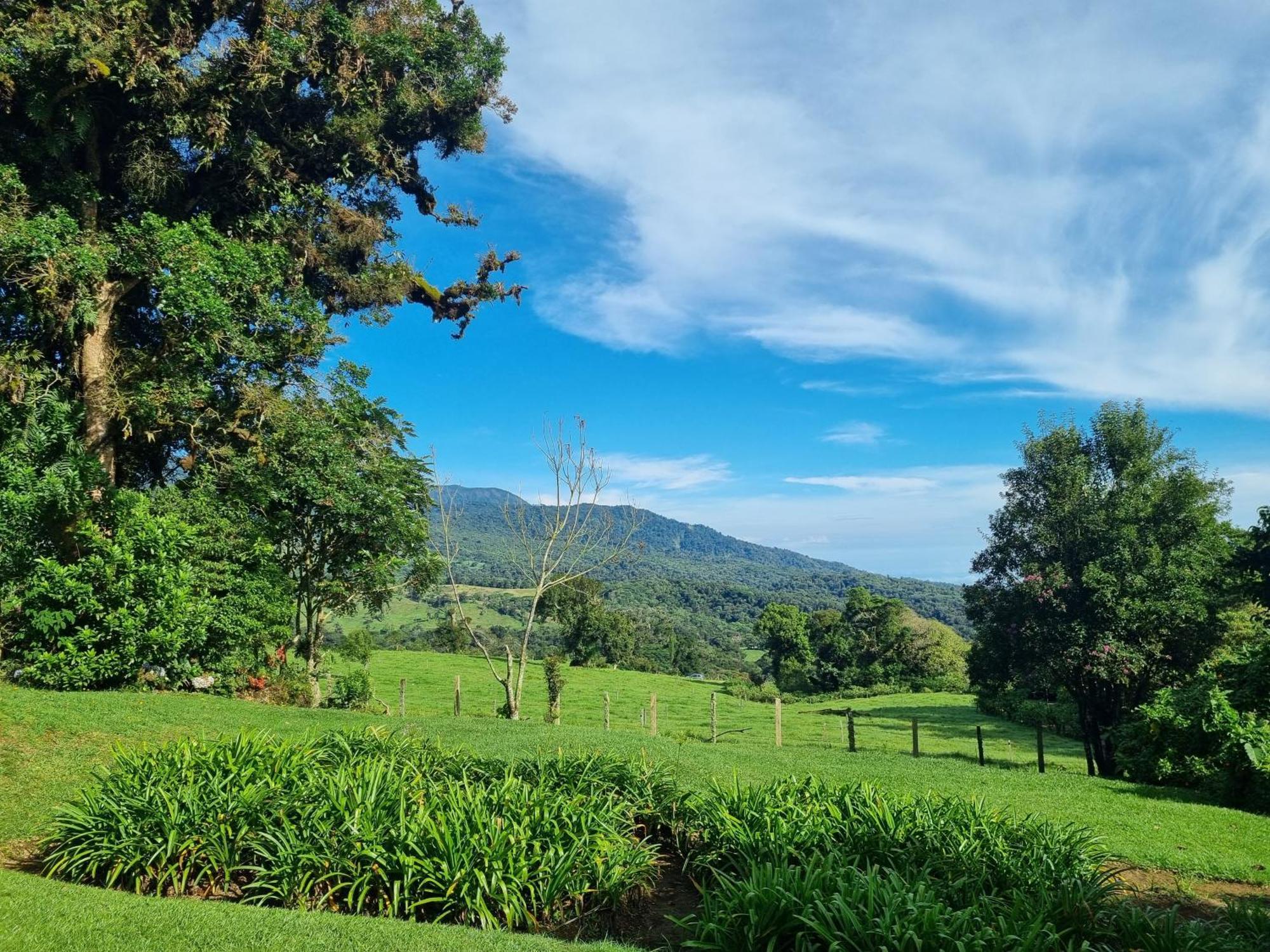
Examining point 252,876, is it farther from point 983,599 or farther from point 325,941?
point 983,599

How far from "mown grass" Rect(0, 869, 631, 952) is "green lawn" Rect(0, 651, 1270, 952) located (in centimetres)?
1

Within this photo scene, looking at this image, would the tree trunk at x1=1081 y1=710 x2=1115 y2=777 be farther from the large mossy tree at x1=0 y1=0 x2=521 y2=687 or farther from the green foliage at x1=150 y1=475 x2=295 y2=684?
the green foliage at x1=150 y1=475 x2=295 y2=684

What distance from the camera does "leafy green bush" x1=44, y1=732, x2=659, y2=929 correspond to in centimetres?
576

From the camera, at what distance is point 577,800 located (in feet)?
22.3

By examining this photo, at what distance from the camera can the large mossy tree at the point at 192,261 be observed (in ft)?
48.0

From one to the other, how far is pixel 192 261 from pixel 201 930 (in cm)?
1451

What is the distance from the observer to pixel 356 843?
19.5 feet

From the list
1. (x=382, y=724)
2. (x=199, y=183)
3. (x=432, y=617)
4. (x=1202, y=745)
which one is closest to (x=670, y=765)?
(x=382, y=724)

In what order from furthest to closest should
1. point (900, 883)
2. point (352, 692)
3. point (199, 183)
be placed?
1. point (352, 692)
2. point (199, 183)
3. point (900, 883)

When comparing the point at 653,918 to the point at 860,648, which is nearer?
the point at 653,918

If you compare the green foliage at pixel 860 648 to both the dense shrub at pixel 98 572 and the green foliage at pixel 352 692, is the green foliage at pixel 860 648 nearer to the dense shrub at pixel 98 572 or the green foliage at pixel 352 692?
the green foliage at pixel 352 692

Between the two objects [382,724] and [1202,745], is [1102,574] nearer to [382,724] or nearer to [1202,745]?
[1202,745]

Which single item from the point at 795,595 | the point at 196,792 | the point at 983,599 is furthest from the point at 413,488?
the point at 795,595

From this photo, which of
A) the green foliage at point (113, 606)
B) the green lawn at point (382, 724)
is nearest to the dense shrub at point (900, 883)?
the green lawn at point (382, 724)
